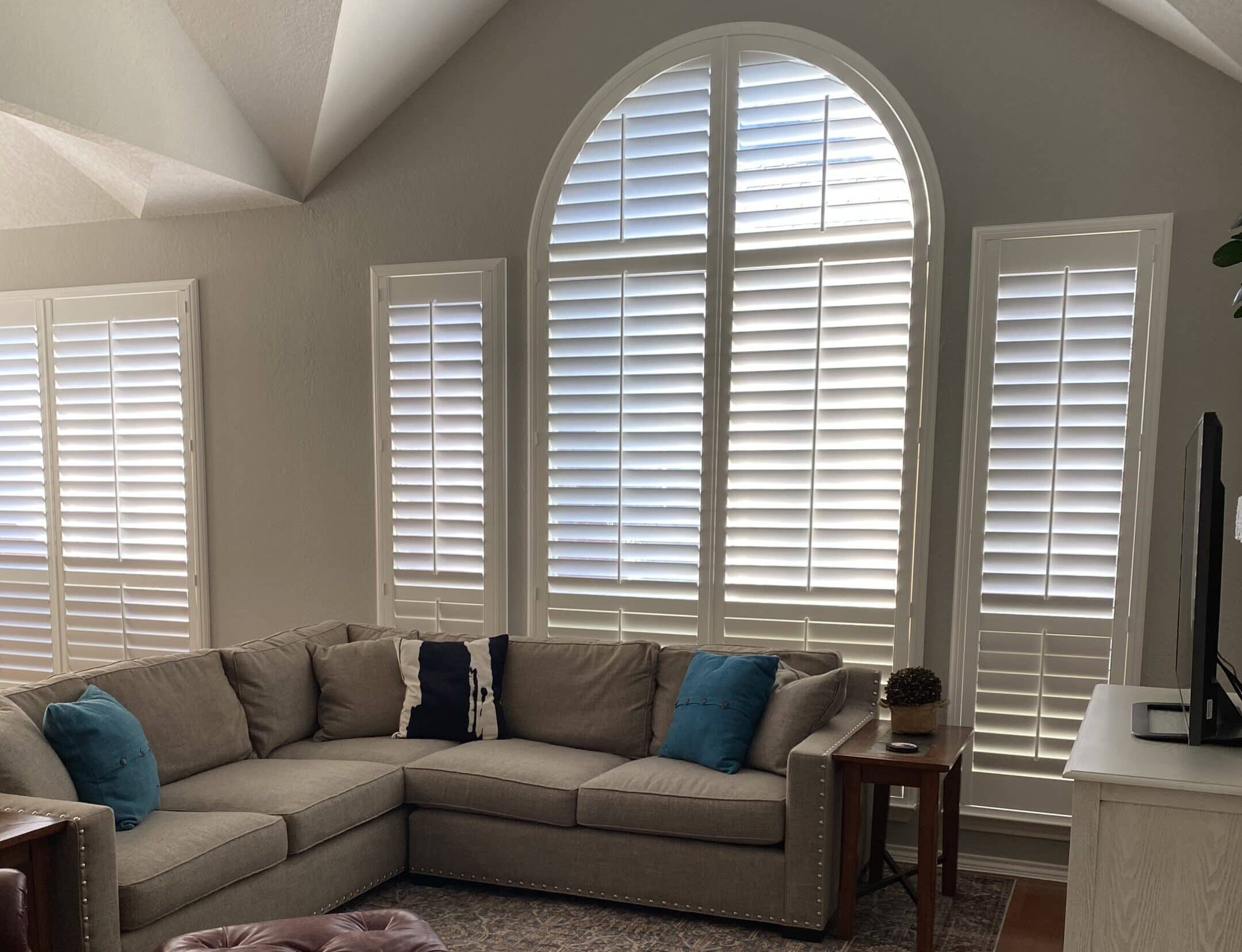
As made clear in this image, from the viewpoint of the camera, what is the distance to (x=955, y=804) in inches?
128

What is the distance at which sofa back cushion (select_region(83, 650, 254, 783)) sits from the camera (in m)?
3.12

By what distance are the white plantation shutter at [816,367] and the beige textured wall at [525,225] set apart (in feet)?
0.55

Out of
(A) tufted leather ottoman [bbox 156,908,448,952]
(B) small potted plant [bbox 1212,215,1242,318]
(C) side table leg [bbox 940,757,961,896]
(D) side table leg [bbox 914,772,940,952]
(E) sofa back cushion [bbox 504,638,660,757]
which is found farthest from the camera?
(E) sofa back cushion [bbox 504,638,660,757]

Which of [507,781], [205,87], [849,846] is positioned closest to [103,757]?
[507,781]

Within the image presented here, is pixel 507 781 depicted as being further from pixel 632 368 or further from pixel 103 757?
pixel 632 368

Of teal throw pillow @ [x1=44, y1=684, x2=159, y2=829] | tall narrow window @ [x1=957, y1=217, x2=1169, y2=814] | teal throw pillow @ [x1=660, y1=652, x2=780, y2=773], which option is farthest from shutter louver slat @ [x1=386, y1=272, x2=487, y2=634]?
tall narrow window @ [x1=957, y1=217, x2=1169, y2=814]

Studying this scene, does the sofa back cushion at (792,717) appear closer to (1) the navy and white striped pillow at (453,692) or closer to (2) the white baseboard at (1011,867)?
(2) the white baseboard at (1011,867)

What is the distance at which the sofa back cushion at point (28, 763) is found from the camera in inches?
99.8

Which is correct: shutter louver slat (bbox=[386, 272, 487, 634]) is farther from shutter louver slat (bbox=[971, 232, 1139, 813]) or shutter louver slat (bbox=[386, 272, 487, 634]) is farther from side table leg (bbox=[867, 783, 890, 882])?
shutter louver slat (bbox=[971, 232, 1139, 813])

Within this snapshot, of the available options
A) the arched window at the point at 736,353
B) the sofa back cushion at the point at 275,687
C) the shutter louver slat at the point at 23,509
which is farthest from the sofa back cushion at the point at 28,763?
the shutter louver slat at the point at 23,509

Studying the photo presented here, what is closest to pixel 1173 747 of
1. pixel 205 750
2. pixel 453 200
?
pixel 205 750

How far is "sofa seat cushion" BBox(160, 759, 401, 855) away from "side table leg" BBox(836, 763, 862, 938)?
143 cm

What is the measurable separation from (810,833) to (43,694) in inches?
87.7

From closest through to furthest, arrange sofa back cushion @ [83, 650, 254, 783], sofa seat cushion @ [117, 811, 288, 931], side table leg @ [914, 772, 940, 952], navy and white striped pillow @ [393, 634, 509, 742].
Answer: sofa seat cushion @ [117, 811, 288, 931], side table leg @ [914, 772, 940, 952], sofa back cushion @ [83, 650, 254, 783], navy and white striped pillow @ [393, 634, 509, 742]
